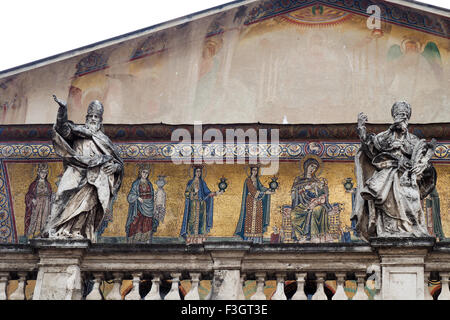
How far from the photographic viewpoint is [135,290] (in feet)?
29.3

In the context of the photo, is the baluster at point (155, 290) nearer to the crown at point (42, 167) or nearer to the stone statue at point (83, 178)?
the stone statue at point (83, 178)

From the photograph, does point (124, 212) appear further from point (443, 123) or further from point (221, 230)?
point (443, 123)

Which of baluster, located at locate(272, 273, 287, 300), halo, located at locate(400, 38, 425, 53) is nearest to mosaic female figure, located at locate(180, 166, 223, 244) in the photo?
halo, located at locate(400, 38, 425, 53)

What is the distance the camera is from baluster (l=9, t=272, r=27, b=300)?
8891 millimetres

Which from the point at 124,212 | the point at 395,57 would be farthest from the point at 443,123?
the point at 124,212

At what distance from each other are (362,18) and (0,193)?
5678 millimetres

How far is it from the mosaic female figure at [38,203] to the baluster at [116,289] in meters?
5.38

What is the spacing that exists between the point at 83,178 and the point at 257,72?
20.4 ft

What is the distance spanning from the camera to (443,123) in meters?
14.6

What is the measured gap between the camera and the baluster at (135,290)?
346 inches

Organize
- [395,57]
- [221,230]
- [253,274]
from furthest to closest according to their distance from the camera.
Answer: [395,57], [221,230], [253,274]

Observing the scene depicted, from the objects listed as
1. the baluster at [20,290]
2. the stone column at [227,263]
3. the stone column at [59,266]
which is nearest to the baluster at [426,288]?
the stone column at [227,263]
